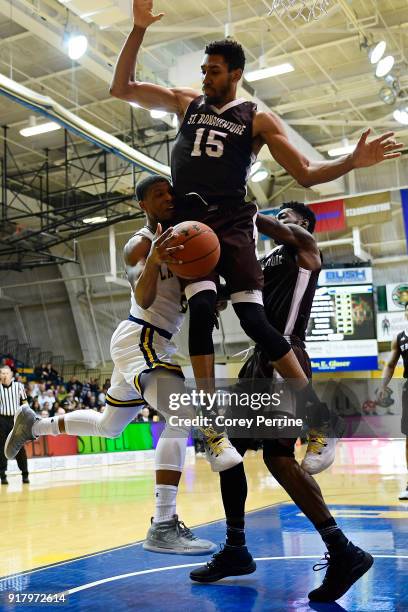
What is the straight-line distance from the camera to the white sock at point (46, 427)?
180 inches

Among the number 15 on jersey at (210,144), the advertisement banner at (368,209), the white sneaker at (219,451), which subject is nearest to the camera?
the white sneaker at (219,451)

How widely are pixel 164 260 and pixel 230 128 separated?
29.8 inches

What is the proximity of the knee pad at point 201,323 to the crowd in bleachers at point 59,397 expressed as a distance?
10.9 m

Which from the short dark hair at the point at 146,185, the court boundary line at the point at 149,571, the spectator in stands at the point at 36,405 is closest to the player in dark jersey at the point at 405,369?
the court boundary line at the point at 149,571

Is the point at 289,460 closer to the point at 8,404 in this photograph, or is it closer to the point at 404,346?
the point at 404,346

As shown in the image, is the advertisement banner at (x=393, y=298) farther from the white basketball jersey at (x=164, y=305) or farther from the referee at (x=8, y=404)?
the white basketball jersey at (x=164, y=305)

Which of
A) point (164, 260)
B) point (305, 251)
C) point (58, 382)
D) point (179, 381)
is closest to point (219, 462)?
point (179, 381)

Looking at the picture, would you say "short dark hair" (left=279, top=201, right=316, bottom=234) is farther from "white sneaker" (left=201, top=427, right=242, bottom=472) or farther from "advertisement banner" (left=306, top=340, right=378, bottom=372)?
"advertisement banner" (left=306, top=340, right=378, bottom=372)

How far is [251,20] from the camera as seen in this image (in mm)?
13367

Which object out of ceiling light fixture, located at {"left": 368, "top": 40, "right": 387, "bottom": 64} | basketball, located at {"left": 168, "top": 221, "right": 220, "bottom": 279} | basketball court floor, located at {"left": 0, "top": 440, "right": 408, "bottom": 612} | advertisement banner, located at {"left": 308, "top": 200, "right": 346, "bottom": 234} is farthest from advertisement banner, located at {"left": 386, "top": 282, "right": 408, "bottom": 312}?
basketball, located at {"left": 168, "top": 221, "right": 220, "bottom": 279}

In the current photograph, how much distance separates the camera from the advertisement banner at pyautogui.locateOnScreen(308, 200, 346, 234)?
777 inches

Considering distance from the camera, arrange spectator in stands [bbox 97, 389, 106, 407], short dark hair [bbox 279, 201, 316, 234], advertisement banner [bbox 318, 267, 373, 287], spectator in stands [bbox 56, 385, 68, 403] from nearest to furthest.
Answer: short dark hair [bbox 279, 201, 316, 234] < advertisement banner [bbox 318, 267, 373, 287] < spectator in stands [bbox 97, 389, 106, 407] < spectator in stands [bbox 56, 385, 68, 403]

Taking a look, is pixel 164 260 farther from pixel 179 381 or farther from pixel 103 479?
pixel 103 479

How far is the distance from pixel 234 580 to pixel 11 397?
769 centimetres
